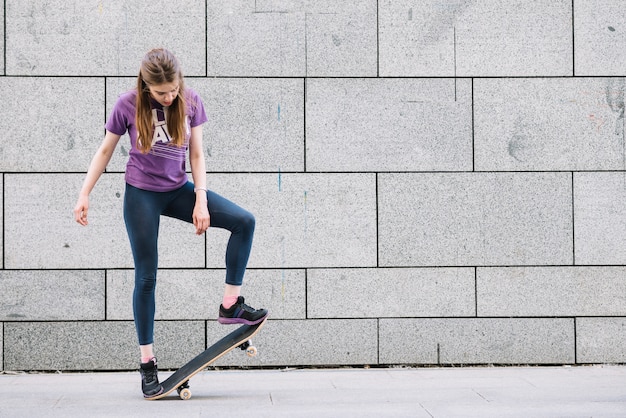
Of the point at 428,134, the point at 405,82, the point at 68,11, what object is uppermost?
the point at 68,11

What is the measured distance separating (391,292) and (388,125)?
1349mm

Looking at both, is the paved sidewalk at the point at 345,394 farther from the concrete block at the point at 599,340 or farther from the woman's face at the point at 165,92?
the woman's face at the point at 165,92

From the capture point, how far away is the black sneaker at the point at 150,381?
4.96 metres

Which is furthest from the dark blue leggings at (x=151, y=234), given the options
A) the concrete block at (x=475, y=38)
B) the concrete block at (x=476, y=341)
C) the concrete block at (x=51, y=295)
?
the concrete block at (x=475, y=38)

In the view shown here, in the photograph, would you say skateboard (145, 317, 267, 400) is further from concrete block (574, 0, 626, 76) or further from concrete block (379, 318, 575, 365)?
concrete block (574, 0, 626, 76)

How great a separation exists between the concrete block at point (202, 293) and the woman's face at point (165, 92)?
6.37 feet

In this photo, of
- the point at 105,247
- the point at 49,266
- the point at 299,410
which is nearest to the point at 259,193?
the point at 105,247

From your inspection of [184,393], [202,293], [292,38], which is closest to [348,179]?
[292,38]

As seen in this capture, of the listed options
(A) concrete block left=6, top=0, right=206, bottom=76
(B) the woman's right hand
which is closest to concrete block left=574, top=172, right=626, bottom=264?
(A) concrete block left=6, top=0, right=206, bottom=76

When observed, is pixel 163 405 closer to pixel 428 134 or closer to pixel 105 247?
pixel 105 247

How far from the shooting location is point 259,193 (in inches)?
248

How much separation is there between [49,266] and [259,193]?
5.74 ft

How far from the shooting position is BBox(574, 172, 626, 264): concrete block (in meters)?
6.39

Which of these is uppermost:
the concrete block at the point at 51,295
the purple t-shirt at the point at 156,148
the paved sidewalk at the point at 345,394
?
the purple t-shirt at the point at 156,148
